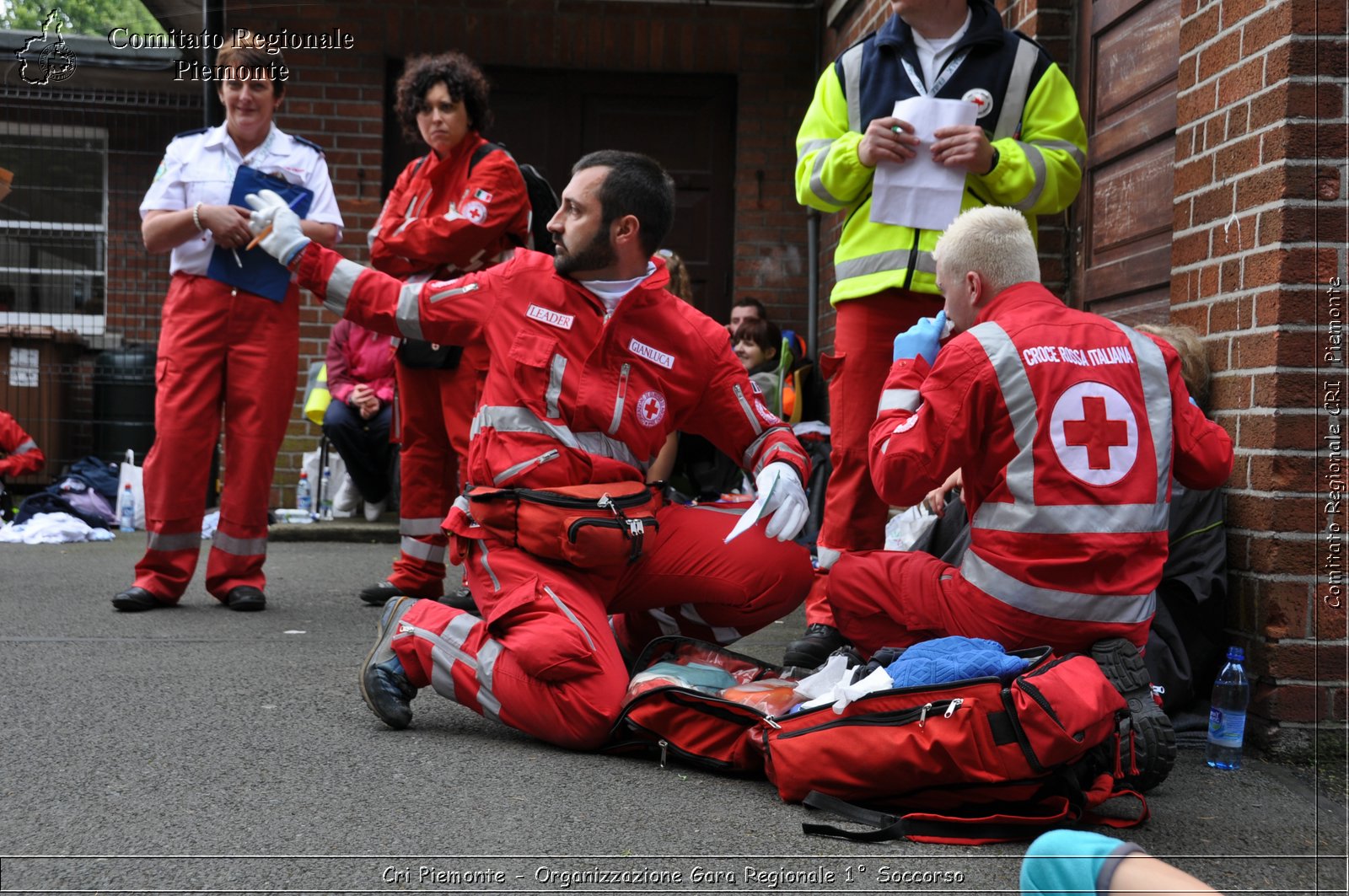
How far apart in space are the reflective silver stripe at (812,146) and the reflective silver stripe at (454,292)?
4.12ft

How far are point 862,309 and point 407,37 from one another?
19.1ft

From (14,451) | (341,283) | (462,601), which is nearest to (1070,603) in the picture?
(341,283)

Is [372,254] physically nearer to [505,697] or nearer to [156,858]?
[505,697]

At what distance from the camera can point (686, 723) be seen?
9.65ft

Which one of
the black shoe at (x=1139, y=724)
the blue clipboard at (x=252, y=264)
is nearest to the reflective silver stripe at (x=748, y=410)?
the black shoe at (x=1139, y=724)

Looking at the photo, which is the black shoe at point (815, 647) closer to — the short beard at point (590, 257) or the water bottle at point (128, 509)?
the short beard at point (590, 257)

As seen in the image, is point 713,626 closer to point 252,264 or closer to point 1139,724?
point 1139,724

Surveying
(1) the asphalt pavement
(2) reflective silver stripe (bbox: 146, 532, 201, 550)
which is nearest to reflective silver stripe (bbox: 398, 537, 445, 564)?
(2) reflective silver stripe (bbox: 146, 532, 201, 550)

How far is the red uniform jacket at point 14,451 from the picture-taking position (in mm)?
7594

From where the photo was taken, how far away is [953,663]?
2668 millimetres

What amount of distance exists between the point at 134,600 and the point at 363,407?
2.99 meters

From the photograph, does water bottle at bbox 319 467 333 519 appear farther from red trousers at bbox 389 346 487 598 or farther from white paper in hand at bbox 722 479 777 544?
white paper in hand at bbox 722 479 777 544

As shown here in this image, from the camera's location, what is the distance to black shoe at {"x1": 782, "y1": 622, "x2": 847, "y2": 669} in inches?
149

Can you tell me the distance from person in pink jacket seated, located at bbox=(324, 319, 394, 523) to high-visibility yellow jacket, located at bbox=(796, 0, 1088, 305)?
4.38 m
